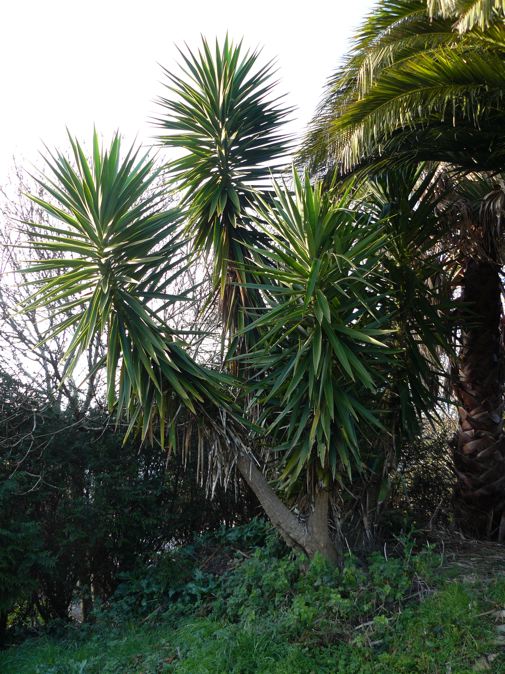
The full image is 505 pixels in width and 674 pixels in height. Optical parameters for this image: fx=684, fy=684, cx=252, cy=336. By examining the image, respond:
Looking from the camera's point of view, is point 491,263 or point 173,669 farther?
point 491,263

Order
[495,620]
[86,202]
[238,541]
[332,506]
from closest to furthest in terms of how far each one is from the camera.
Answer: [495,620] < [86,202] < [332,506] < [238,541]

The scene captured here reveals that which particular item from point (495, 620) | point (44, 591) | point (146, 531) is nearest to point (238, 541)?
point (146, 531)

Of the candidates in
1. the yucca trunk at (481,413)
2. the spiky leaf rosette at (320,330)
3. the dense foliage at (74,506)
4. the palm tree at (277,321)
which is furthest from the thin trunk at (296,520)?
the dense foliage at (74,506)

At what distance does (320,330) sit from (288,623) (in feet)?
8.07

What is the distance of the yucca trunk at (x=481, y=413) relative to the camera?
25.0 ft

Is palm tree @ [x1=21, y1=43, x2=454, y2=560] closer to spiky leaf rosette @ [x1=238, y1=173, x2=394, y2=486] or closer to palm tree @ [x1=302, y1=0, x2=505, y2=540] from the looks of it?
spiky leaf rosette @ [x1=238, y1=173, x2=394, y2=486]

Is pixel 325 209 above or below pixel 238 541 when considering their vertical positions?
above

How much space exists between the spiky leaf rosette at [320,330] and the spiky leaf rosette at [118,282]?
0.84 m

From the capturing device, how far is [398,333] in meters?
6.79

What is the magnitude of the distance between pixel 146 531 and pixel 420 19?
6875 mm

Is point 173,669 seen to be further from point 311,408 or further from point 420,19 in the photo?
point 420,19

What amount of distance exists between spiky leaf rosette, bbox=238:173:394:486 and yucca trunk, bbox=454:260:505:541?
1.93 meters

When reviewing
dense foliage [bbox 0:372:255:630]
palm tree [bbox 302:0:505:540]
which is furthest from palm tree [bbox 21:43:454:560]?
dense foliage [bbox 0:372:255:630]

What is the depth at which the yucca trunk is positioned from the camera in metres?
7.63
